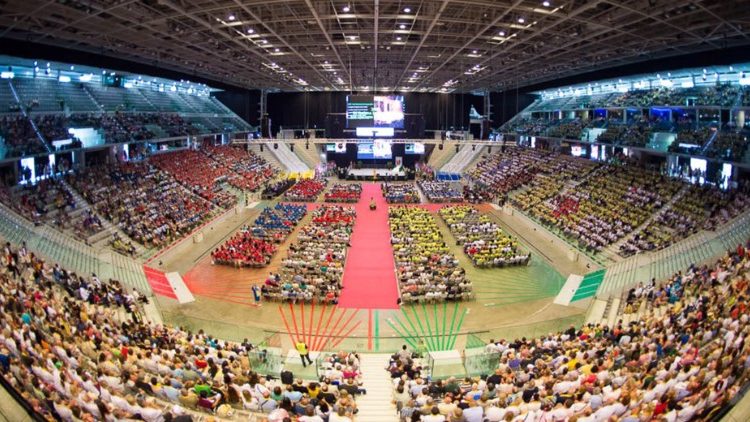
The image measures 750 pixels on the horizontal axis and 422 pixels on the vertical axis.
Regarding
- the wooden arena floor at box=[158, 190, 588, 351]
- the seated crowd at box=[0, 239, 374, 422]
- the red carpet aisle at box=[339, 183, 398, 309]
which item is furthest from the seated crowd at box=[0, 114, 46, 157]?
the red carpet aisle at box=[339, 183, 398, 309]

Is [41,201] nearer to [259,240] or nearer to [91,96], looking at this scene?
[259,240]

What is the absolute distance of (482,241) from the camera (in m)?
26.5

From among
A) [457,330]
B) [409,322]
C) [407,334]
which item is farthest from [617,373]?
[409,322]

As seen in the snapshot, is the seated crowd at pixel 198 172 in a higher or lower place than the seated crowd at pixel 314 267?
higher

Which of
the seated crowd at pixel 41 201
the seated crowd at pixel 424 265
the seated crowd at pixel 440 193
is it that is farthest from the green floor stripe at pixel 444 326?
the seated crowd at pixel 440 193

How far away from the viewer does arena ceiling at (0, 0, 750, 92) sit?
2009 centimetres

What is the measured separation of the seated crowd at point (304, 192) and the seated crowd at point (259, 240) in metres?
6.83

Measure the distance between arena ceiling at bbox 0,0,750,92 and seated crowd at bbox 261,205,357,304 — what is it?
11.3 metres

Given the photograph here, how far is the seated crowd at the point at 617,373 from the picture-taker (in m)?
8.31

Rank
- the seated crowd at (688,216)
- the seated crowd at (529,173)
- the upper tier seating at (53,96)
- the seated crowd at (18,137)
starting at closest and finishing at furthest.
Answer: the seated crowd at (688,216) < the seated crowd at (18,137) < the upper tier seating at (53,96) < the seated crowd at (529,173)

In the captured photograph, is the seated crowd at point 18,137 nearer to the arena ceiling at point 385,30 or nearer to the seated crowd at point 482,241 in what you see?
the arena ceiling at point 385,30

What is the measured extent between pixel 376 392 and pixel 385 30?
65.8 ft

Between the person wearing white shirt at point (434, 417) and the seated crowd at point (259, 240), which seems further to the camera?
the seated crowd at point (259, 240)

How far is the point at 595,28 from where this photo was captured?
23.9 metres
